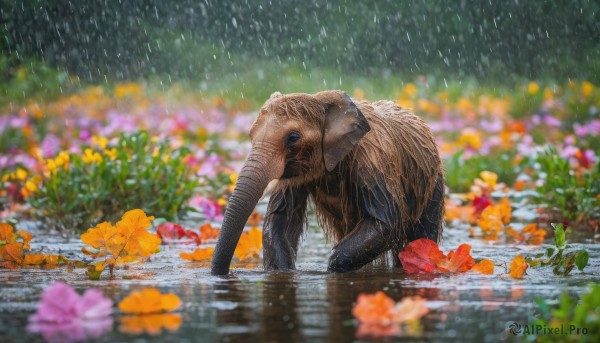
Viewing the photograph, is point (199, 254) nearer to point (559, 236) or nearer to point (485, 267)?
point (485, 267)

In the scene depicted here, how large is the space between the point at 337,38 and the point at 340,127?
13658mm

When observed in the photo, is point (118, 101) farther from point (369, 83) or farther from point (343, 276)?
point (343, 276)

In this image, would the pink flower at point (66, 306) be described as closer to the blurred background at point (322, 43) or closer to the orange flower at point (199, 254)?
the orange flower at point (199, 254)

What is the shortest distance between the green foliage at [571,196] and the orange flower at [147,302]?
4775 millimetres

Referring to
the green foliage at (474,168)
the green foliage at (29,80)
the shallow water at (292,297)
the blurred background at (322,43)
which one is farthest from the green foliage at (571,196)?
the blurred background at (322,43)

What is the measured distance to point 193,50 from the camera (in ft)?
60.3

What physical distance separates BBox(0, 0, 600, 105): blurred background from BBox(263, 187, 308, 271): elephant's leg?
10.6m

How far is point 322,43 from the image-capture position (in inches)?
733

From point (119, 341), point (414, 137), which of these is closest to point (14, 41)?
point (414, 137)

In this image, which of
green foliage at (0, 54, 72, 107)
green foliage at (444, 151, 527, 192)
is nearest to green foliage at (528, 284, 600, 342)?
green foliage at (444, 151, 527, 192)

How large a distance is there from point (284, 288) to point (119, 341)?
1.37 m

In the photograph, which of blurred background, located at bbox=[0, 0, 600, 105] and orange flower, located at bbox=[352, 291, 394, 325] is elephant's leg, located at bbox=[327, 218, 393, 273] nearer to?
orange flower, located at bbox=[352, 291, 394, 325]

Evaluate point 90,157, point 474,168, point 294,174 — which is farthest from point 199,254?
point 474,168

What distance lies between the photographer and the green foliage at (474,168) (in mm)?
10492
